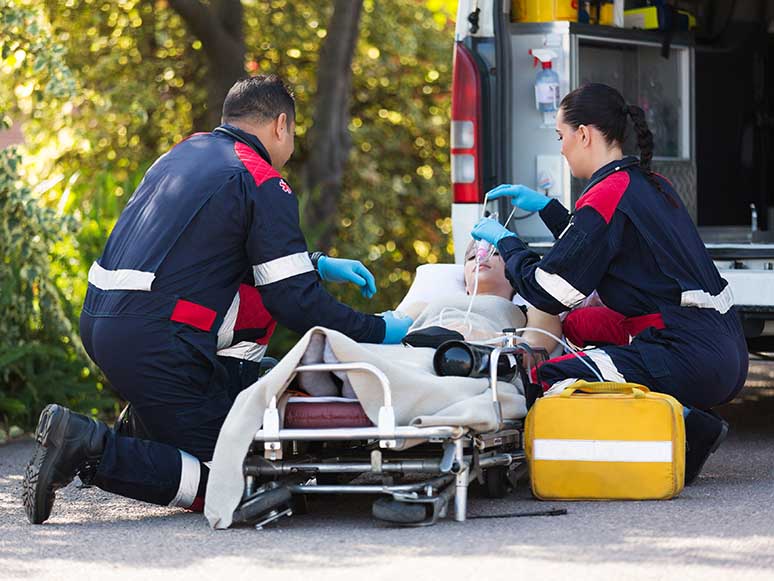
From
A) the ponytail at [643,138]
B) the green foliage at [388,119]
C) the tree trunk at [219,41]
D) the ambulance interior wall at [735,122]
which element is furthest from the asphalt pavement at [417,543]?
the green foliage at [388,119]

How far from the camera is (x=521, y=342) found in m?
5.63

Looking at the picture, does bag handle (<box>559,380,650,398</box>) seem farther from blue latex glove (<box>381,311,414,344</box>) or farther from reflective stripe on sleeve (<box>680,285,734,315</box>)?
blue latex glove (<box>381,311,414,344</box>)

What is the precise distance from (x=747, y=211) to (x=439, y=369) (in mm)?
3694

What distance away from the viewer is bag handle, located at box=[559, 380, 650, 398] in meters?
5.16

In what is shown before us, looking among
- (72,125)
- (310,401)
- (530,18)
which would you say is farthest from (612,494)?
(72,125)

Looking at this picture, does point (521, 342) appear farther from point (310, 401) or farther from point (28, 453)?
point (28, 453)

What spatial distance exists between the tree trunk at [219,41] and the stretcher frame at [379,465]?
5.13 meters

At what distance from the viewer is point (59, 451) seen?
193 inches

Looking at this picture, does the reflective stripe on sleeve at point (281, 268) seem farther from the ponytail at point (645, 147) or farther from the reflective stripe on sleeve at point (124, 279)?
the ponytail at point (645, 147)

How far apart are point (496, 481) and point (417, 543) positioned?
906 mm

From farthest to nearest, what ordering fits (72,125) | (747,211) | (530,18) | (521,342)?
(72,125), (747,211), (530,18), (521,342)

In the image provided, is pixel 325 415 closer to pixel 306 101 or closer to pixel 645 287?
pixel 645 287

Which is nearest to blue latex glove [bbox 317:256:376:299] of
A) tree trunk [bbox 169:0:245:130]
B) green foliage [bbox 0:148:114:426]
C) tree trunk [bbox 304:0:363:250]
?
green foliage [bbox 0:148:114:426]

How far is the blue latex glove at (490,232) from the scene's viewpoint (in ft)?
18.9
